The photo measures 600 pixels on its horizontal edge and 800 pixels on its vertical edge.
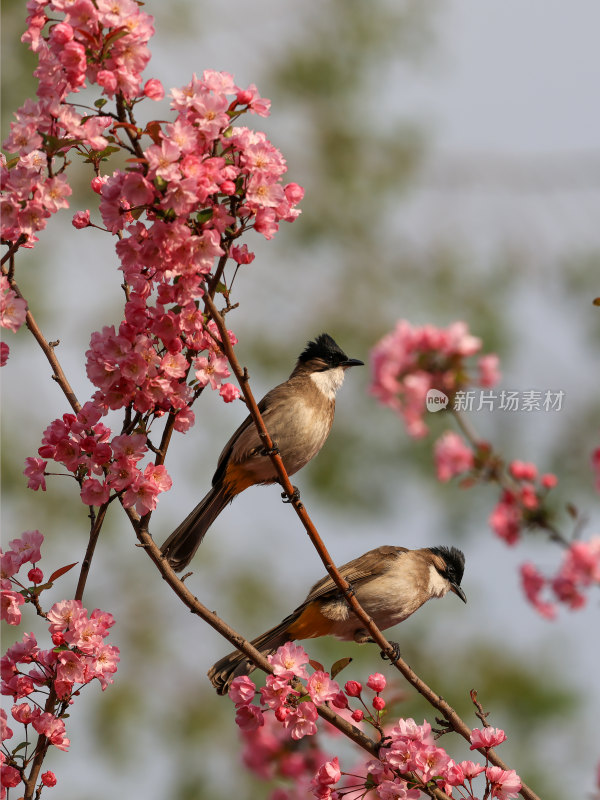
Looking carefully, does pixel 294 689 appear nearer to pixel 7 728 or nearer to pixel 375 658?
pixel 7 728

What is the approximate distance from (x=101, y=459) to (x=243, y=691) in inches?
32.0

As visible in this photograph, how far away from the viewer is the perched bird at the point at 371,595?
14.1ft

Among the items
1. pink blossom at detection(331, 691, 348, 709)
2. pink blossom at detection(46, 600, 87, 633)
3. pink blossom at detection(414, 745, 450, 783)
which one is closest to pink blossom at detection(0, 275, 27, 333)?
pink blossom at detection(46, 600, 87, 633)

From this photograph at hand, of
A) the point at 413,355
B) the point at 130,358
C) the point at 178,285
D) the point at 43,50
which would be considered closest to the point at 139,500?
the point at 130,358

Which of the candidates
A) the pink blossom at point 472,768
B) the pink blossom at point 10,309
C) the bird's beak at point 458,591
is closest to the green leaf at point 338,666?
the pink blossom at point 472,768

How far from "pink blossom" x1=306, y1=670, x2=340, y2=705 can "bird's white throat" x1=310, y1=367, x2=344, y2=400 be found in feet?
7.79

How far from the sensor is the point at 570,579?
3135mm

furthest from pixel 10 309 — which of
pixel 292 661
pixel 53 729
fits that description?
pixel 292 661

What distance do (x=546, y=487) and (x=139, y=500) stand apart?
1608mm

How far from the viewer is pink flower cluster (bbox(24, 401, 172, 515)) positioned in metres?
2.51

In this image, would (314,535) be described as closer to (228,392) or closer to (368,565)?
A: (228,392)

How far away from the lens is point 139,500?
2.53 meters

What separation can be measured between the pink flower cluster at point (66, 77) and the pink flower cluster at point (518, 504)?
1833 mm

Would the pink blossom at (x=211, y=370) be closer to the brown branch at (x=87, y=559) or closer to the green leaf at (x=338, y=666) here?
the brown branch at (x=87, y=559)
